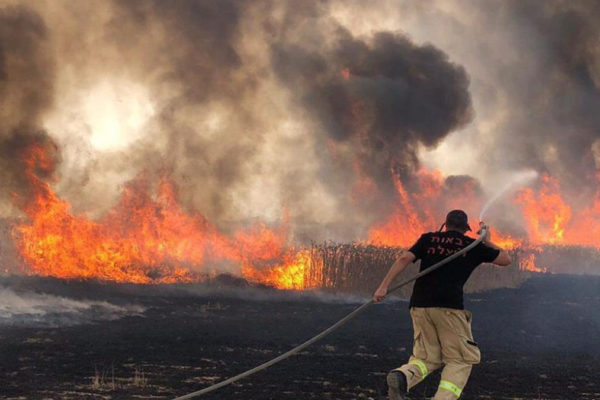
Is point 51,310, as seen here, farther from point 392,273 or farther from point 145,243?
point 392,273

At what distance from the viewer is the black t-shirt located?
285 inches

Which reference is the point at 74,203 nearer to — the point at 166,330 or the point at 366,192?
the point at 366,192

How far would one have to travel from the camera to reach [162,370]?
10602 mm

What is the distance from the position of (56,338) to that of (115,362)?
263cm

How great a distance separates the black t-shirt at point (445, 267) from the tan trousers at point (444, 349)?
0.33ft

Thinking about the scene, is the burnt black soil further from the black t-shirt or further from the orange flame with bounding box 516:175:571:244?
the orange flame with bounding box 516:175:571:244

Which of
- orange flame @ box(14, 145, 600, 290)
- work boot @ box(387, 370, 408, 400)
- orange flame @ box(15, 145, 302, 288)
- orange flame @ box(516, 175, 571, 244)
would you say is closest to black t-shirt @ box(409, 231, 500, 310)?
work boot @ box(387, 370, 408, 400)

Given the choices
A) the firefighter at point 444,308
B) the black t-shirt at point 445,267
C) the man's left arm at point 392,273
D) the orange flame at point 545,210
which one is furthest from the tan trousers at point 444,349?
the orange flame at point 545,210

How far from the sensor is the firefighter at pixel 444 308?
7125 millimetres

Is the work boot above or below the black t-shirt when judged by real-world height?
below

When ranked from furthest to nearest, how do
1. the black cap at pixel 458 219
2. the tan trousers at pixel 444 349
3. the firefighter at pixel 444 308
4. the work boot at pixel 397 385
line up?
the black cap at pixel 458 219 < the firefighter at pixel 444 308 < the tan trousers at pixel 444 349 < the work boot at pixel 397 385

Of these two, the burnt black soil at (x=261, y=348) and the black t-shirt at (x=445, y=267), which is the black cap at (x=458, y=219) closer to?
the black t-shirt at (x=445, y=267)

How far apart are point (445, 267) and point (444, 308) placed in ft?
1.40

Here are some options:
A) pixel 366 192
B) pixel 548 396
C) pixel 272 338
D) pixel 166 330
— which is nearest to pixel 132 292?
pixel 166 330
